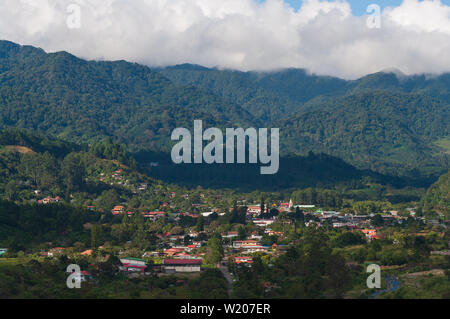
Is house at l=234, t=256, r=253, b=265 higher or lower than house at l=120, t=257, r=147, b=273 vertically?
lower

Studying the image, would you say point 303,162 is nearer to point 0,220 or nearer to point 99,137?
point 99,137

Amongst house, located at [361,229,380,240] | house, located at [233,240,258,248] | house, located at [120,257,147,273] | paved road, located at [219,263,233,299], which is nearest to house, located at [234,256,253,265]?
paved road, located at [219,263,233,299]

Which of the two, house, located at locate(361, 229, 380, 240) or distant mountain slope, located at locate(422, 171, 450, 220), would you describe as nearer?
house, located at locate(361, 229, 380, 240)

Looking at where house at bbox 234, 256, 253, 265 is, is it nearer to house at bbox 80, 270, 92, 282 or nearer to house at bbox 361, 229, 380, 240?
house at bbox 80, 270, 92, 282

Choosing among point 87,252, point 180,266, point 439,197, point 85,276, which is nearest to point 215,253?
point 180,266
